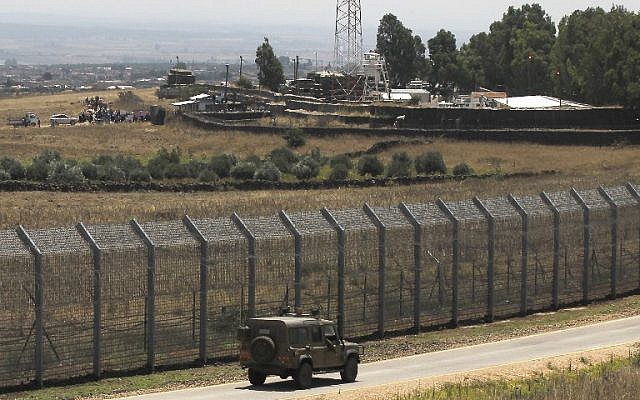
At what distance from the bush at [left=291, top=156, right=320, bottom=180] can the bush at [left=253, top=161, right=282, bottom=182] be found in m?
1.36

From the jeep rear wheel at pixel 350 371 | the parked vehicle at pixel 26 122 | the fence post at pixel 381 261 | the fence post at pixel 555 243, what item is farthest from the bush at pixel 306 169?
the parked vehicle at pixel 26 122

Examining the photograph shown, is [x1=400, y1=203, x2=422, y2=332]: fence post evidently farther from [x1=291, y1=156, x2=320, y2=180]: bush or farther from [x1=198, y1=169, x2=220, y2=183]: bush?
[x1=291, y1=156, x2=320, y2=180]: bush

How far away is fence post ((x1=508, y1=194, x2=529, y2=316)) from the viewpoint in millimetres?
38000

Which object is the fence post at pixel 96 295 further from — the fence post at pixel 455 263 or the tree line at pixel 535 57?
the tree line at pixel 535 57

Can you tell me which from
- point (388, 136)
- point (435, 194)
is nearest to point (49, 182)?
point (435, 194)

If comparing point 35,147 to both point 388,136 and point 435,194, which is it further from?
point 435,194

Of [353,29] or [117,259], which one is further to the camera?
[353,29]

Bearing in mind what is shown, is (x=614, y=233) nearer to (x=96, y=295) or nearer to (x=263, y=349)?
(x=263, y=349)

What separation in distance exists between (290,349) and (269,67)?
15134cm

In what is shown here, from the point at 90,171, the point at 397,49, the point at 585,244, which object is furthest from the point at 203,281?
the point at 397,49

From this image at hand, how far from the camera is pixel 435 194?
225 feet

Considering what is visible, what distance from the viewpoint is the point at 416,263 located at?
115ft

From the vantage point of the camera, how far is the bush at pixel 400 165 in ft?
277

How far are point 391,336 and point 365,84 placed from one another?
11060 centimetres
